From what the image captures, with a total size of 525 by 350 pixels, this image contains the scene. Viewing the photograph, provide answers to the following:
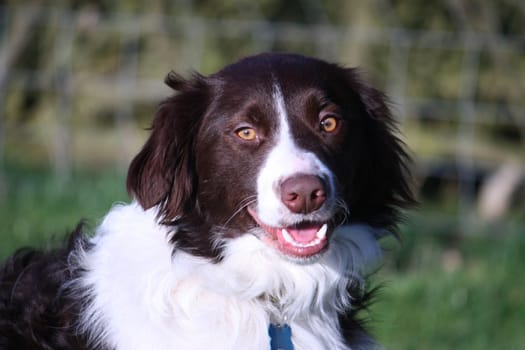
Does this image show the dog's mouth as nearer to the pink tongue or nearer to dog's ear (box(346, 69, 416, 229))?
the pink tongue

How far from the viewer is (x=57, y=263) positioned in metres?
3.77

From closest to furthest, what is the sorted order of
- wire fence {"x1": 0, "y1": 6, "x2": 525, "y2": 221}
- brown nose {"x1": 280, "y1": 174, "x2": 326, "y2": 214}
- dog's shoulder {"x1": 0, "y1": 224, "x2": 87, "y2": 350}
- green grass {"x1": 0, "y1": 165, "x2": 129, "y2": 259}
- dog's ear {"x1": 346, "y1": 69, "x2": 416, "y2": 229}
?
brown nose {"x1": 280, "y1": 174, "x2": 326, "y2": 214}
dog's shoulder {"x1": 0, "y1": 224, "x2": 87, "y2": 350}
dog's ear {"x1": 346, "y1": 69, "x2": 416, "y2": 229}
green grass {"x1": 0, "y1": 165, "x2": 129, "y2": 259}
wire fence {"x1": 0, "y1": 6, "x2": 525, "y2": 221}

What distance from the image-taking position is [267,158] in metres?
3.42

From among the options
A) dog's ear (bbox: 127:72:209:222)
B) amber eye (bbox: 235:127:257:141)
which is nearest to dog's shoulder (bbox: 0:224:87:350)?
dog's ear (bbox: 127:72:209:222)

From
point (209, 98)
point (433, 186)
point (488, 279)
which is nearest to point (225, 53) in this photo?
point (433, 186)

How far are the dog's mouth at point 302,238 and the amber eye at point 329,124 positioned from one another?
39cm

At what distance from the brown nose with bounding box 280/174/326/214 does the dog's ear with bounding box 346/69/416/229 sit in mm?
552

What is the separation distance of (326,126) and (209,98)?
52 cm

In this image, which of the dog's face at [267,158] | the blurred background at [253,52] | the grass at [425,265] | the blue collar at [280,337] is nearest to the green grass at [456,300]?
the grass at [425,265]

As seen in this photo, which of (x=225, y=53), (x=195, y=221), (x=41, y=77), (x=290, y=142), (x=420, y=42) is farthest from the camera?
(x=225, y=53)

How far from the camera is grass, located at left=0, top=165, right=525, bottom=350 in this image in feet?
20.1

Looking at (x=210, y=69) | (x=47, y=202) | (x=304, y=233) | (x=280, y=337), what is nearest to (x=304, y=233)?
(x=304, y=233)

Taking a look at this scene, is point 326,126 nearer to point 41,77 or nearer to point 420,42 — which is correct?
point 420,42

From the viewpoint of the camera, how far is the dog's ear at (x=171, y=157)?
356 centimetres
